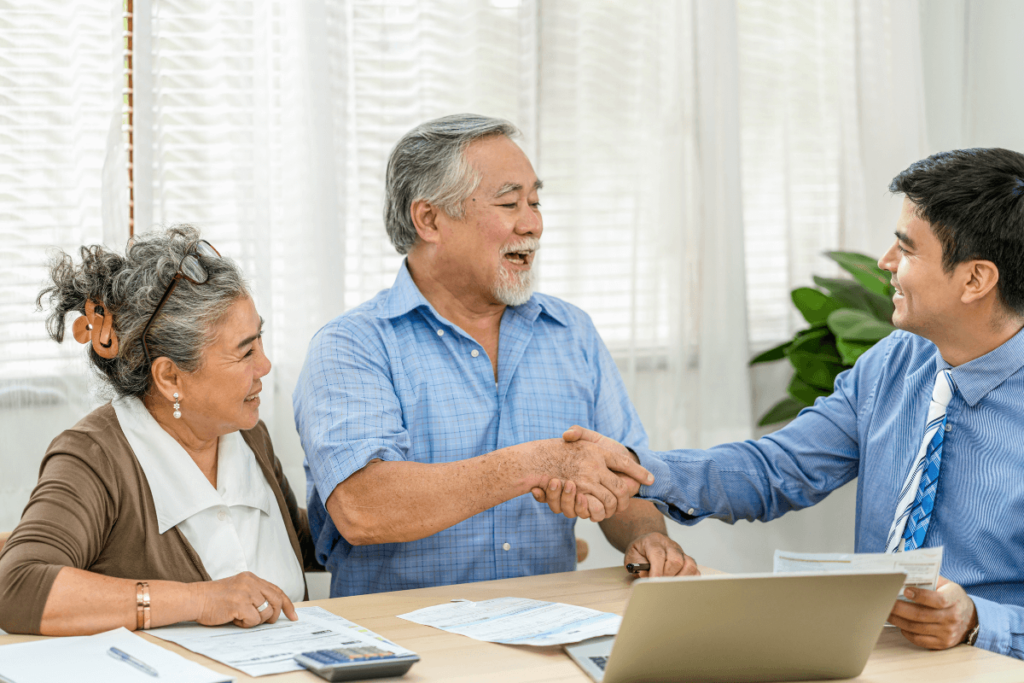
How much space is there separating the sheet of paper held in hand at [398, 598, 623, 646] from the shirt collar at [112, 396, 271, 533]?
1.46ft

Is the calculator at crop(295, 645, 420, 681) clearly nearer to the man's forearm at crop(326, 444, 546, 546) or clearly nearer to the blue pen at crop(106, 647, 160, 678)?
the blue pen at crop(106, 647, 160, 678)

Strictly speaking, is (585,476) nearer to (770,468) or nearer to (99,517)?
(770,468)

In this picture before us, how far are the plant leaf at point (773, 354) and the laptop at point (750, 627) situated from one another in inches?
68.7

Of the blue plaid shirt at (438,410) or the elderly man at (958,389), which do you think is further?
the blue plaid shirt at (438,410)

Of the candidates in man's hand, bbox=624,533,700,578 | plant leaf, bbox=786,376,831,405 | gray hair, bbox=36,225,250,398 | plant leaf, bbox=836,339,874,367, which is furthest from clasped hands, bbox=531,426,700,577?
plant leaf, bbox=786,376,831,405

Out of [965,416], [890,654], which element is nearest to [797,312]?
[965,416]

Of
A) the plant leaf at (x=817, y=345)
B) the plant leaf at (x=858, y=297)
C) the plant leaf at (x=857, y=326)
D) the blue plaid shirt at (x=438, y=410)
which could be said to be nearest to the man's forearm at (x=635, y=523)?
the blue plaid shirt at (x=438, y=410)

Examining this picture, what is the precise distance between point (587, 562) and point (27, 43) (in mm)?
1995

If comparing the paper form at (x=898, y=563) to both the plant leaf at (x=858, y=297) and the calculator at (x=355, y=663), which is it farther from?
the plant leaf at (x=858, y=297)

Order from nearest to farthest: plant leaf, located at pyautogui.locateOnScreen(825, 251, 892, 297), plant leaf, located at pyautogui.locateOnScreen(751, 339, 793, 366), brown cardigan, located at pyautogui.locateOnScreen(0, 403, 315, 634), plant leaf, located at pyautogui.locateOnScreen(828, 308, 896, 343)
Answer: brown cardigan, located at pyautogui.locateOnScreen(0, 403, 315, 634)
plant leaf, located at pyautogui.locateOnScreen(828, 308, 896, 343)
plant leaf, located at pyautogui.locateOnScreen(825, 251, 892, 297)
plant leaf, located at pyautogui.locateOnScreen(751, 339, 793, 366)

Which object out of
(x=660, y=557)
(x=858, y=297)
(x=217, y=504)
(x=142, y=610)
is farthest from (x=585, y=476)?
(x=858, y=297)

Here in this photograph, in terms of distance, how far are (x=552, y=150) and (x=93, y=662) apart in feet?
6.31

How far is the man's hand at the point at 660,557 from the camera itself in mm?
1751

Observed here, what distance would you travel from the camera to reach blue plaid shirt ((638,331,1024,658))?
5.15 feet
